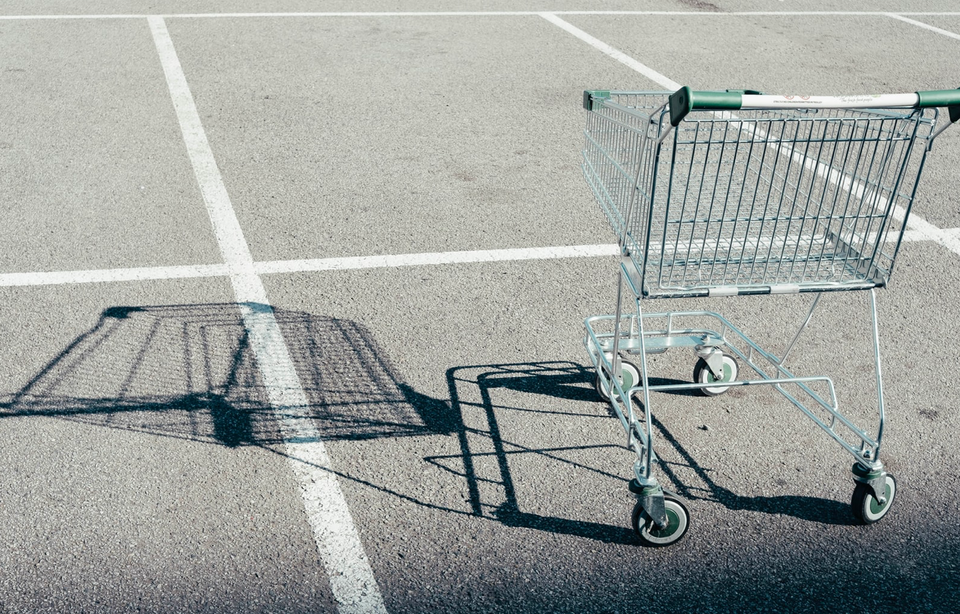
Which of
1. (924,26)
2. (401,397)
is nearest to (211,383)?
(401,397)

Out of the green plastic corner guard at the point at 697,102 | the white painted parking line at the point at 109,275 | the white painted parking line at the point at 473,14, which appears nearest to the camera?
the green plastic corner guard at the point at 697,102

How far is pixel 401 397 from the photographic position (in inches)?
153

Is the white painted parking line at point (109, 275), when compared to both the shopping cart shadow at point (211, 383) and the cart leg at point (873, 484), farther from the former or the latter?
the cart leg at point (873, 484)

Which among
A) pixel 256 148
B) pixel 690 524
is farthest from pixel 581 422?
pixel 256 148

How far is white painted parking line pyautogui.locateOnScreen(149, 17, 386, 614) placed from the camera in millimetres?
2938

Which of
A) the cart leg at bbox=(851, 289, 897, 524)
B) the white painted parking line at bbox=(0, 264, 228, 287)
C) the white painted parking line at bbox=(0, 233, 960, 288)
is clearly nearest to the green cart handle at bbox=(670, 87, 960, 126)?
the cart leg at bbox=(851, 289, 897, 524)

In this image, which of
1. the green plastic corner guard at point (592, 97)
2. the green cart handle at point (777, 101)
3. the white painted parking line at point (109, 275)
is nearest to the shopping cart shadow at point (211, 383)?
the white painted parking line at point (109, 275)

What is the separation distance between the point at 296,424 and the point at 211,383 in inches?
20.6

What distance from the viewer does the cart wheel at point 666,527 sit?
3.05 meters

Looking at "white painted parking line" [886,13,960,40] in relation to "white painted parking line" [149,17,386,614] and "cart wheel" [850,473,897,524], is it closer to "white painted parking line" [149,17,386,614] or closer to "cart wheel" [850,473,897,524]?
"white painted parking line" [149,17,386,614]

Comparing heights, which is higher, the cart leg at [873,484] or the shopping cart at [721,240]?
the shopping cart at [721,240]

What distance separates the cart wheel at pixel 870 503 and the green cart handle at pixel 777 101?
4.48 feet

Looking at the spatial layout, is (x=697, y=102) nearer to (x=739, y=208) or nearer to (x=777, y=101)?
(x=777, y=101)

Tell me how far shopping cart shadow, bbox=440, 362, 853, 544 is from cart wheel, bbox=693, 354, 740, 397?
4.4 inches
